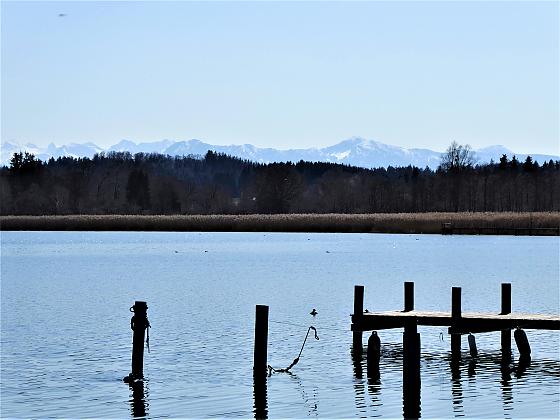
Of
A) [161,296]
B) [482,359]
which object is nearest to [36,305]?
[161,296]

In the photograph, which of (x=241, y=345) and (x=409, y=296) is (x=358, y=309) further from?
(x=241, y=345)

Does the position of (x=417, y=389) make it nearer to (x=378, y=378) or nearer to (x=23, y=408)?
(x=378, y=378)

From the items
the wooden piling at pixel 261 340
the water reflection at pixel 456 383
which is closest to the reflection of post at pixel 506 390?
the water reflection at pixel 456 383

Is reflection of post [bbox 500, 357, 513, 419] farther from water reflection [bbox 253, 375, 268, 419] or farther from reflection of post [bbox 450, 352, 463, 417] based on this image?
water reflection [bbox 253, 375, 268, 419]

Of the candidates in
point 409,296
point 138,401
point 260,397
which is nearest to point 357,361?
point 409,296

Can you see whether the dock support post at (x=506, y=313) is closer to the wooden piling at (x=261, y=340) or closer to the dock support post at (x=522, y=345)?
the dock support post at (x=522, y=345)

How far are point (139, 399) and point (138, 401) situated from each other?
172mm

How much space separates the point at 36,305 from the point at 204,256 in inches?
1546

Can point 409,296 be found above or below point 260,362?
above

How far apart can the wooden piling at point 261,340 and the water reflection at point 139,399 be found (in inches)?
100

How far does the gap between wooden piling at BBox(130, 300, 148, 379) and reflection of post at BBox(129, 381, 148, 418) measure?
0.29m

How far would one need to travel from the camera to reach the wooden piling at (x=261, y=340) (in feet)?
77.2

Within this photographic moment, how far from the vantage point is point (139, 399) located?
74.1ft

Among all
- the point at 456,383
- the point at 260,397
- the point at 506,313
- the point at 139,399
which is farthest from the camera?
the point at 506,313
